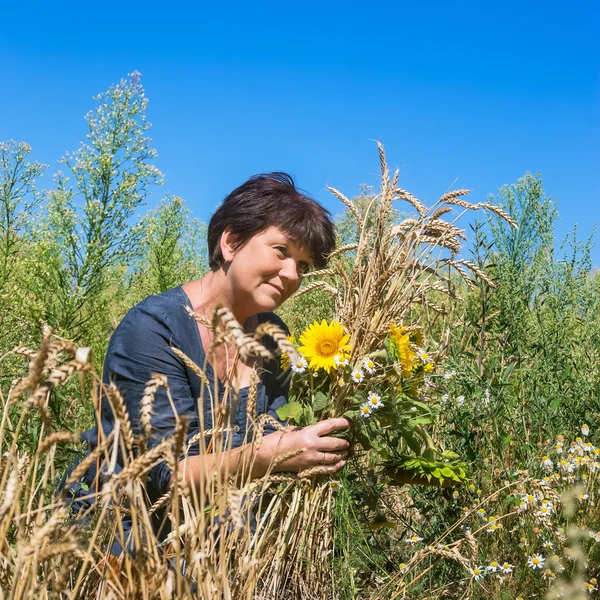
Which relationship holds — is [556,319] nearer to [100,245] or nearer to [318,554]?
[318,554]

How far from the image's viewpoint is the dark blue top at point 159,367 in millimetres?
2141

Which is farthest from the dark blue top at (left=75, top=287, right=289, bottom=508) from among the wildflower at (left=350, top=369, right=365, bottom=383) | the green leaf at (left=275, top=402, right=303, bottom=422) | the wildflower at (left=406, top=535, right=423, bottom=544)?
Result: the wildflower at (left=406, top=535, right=423, bottom=544)

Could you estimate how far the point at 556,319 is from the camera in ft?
11.2

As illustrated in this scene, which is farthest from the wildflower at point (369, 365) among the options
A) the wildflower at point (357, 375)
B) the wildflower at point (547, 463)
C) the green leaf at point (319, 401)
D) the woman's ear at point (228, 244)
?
the wildflower at point (547, 463)

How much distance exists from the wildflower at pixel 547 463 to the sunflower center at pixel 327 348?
106cm

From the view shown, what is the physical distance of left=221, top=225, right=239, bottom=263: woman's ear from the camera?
252 centimetres

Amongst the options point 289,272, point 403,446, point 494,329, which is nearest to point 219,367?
point 289,272

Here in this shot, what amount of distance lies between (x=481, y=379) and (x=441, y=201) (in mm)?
706

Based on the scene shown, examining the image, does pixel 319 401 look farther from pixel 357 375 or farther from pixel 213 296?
pixel 213 296

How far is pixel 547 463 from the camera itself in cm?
262

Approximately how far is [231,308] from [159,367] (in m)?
0.39

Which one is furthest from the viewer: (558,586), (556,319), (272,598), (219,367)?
(556,319)

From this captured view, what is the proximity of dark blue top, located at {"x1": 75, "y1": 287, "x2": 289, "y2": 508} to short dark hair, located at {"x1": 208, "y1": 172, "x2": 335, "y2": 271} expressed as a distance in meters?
0.31

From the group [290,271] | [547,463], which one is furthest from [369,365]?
[547,463]
